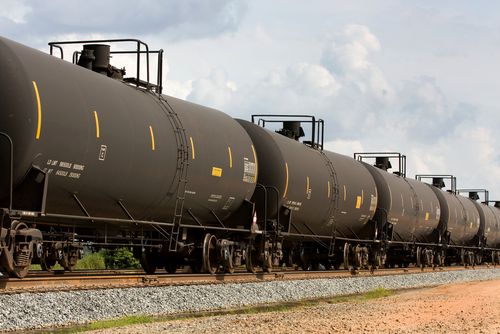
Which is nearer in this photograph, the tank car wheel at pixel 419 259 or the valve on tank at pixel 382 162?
the tank car wheel at pixel 419 259

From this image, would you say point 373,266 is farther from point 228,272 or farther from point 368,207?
point 228,272

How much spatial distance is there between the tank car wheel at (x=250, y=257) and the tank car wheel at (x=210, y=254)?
1.39 m

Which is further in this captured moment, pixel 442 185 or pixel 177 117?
pixel 442 185

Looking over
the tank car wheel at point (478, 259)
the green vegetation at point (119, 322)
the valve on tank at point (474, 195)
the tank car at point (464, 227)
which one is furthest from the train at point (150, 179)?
the valve on tank at point (474, 195)

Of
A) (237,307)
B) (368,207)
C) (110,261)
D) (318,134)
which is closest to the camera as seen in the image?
(237,307)

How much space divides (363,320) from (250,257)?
25.0 ft

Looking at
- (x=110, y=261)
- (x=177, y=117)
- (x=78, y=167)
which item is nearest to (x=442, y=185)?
(x=110, y=261)

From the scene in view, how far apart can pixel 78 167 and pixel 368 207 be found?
1664 centimetres

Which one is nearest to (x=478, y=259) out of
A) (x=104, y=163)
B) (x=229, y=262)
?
(x=229, y=262)

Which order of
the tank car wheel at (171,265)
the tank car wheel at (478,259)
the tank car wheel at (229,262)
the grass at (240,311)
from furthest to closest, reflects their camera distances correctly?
1. the tank car wheel at (478,259)
2. the tank car wheel at (171,265)
3. the tank car wheel at (229,262)
4. the grass at (240,311)

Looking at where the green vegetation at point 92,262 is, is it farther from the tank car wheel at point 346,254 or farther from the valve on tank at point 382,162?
the valve on tank at point 382,162

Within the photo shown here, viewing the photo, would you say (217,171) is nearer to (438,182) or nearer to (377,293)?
(377,293)

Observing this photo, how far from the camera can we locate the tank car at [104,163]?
487 inches

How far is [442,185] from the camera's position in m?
49.6
